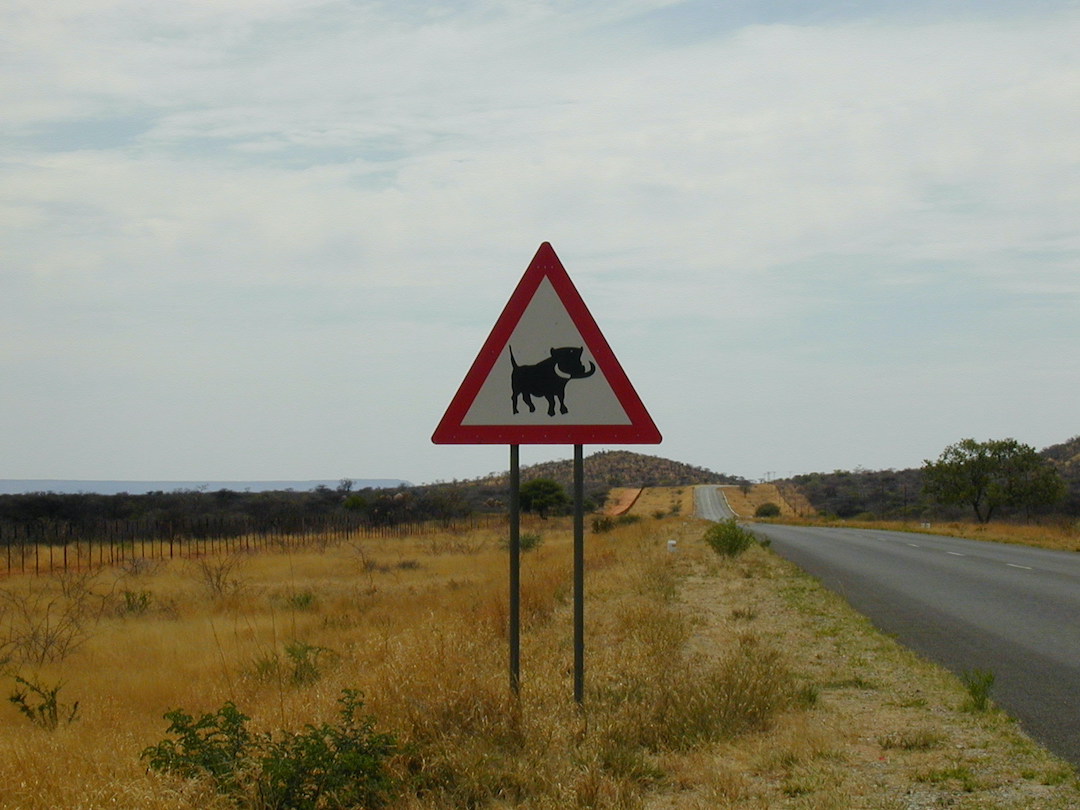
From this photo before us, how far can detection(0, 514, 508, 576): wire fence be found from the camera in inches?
1513

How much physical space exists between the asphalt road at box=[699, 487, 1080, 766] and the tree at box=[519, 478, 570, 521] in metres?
40.7

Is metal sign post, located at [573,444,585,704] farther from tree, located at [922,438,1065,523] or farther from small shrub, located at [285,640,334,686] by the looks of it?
tree, located at [922,438,1065,523]

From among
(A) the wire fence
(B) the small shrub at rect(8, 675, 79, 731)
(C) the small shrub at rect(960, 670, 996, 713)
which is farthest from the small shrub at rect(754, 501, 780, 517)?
(B) the small shrub at rect(8, 675, 79, 731)

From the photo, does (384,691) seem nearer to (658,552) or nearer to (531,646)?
(531,646)

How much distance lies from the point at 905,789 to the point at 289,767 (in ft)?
9.30

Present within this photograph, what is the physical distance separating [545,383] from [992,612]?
30.8 ft

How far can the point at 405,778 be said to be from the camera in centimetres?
471

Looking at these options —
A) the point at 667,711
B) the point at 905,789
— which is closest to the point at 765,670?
the point at 667,711

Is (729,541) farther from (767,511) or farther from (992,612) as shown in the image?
(767,511)

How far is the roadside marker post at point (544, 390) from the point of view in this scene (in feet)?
18.9

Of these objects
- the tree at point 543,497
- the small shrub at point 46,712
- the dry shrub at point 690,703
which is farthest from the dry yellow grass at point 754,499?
the dry shrub at point 690,703

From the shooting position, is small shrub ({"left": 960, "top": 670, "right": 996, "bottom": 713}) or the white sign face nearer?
the white sign face

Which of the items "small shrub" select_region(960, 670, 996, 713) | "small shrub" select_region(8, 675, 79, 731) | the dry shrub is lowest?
"small shrub" select_region(8, 675, 79, 731)

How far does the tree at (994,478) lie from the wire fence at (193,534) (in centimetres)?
2719
